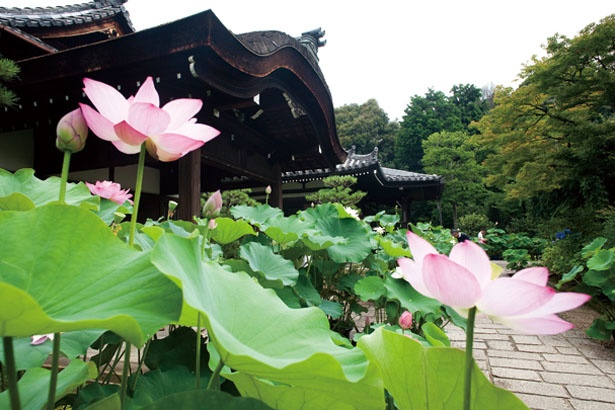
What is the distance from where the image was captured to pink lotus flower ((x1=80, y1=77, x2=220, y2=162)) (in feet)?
1.31

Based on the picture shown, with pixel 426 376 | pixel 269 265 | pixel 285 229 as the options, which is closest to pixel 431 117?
pixel 285 229

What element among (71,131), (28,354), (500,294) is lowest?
(28,354)

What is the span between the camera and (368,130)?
89.9 feet

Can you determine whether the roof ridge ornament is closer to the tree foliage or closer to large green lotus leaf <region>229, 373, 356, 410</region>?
large green lotus leaf <region>229, 373, 356, 410</region>

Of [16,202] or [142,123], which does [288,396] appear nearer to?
[142,123]

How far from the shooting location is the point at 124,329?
0.29m

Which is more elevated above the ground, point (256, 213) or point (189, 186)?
point (189, 186)

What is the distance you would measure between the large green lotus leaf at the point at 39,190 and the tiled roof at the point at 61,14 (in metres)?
3.92

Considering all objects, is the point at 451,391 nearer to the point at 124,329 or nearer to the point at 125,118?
the point at 124,329

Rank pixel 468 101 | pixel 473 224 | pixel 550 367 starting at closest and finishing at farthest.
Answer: pixel 550 367 → pixel 473 224 → pixel 468 101

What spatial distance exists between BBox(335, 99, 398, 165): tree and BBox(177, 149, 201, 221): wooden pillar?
922 inches

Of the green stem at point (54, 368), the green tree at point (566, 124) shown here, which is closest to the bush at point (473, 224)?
the green tree at point (566, 124)

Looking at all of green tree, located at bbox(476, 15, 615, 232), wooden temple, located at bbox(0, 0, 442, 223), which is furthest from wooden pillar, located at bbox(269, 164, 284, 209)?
green tree, located at bbox(476, 15, 615, 232)

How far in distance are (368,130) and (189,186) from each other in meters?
25.2
